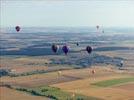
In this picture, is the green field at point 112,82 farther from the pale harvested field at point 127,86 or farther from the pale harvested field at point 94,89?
the pale harvested field at point 127,86

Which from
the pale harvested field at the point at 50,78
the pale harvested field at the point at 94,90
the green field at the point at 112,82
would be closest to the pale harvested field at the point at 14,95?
the pale harvested field at the point at 50,78

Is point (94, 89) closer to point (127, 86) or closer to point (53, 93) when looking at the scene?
point (127, 86)

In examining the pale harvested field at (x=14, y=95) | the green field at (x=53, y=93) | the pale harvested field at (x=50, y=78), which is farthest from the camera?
the pale harvested field at (x=50, y=78)

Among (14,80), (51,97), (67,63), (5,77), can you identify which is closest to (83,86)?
(51,97)

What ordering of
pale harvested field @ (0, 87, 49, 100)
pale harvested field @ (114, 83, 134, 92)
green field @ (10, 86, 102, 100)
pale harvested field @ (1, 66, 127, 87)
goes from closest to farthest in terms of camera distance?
pale harvested field @ (0, 87, 49, 100), green field @ (10, 86, 102, 100), pale harvested field @ (114, 83, 134, 92), pale harvested field @ (1, 66, 127, 87)

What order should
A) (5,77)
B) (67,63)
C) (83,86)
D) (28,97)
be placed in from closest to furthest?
(28,97), (83,86), (5,77), (67,63)

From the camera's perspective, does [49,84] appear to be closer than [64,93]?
No

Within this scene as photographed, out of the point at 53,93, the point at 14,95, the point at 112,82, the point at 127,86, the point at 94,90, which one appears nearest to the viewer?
the point at 14,95

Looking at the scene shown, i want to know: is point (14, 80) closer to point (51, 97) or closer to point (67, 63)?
point (51, 97)

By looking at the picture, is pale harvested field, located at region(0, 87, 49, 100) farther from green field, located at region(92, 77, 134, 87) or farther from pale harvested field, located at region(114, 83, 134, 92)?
pale harvested field, located at region(114, 83, 134, 92)

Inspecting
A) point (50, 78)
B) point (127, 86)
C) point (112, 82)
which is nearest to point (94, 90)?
point (127, 86)

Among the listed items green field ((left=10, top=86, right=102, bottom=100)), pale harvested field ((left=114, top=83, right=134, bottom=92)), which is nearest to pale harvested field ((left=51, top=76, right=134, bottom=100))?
pale harvested field ((left=114, top=83, right=134, bottom=92))
